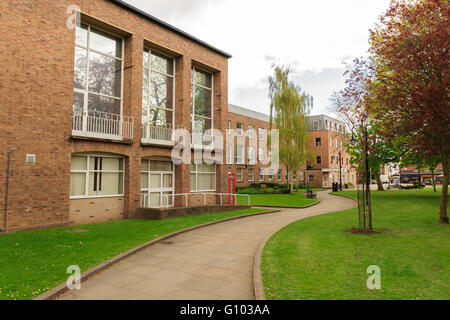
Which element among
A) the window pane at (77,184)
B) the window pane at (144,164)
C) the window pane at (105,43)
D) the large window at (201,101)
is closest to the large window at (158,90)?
the window pane at (105,43)

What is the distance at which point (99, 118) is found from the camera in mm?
13969

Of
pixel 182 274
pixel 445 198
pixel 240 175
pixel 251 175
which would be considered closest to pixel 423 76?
pixel 445 198

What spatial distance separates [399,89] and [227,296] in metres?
10.4

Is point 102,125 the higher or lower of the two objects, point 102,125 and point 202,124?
the lower

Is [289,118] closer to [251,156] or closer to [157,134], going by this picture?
[251,156]

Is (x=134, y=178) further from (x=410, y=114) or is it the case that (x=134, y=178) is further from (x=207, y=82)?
(x=410, y=114)

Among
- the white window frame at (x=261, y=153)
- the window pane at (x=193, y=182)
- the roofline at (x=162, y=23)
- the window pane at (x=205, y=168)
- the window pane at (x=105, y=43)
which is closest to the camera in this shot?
the window pane at (x=105, y=43)

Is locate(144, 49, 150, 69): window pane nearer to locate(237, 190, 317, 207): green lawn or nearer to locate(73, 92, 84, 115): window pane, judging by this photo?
locate(73, 92, 84, 115): window pane

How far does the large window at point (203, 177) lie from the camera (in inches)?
764

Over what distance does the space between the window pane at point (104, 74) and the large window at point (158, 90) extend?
1.56m

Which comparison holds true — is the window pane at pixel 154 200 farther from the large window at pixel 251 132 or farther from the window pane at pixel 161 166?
the large window at pixel 251 132

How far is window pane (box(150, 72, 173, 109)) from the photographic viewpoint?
56.1 feet

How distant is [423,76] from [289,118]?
21345 millimetres

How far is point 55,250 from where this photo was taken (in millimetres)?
7883
